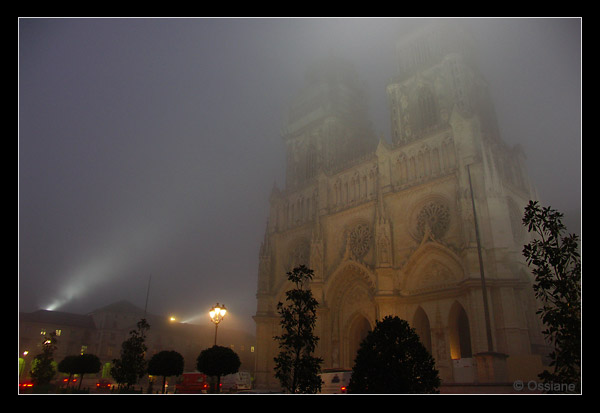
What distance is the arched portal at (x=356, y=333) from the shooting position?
33.9m

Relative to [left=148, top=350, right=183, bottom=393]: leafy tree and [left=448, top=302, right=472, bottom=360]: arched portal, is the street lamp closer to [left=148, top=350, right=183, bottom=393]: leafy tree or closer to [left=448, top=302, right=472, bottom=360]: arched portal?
[left=148, top=350, right=183, bottom=393]: leafy tree

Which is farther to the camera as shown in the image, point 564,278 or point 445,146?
point 445,146

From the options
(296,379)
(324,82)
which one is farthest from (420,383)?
(324,82)

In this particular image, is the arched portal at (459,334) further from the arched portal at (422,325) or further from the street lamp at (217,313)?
the street lamp at (217,313)

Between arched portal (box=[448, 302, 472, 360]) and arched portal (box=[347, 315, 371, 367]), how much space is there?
7.73 metres

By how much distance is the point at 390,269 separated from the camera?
31.3m

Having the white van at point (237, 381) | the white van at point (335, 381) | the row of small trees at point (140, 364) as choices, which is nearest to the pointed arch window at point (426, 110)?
the white van at point (335, 381)

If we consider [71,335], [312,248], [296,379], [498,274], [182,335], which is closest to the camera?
[296,379]

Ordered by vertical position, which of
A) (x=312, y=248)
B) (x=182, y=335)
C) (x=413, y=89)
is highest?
(x=413, y=89)

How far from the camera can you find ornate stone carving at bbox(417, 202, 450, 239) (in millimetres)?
30666

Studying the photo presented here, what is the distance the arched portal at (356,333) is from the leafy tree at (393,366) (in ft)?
72.5

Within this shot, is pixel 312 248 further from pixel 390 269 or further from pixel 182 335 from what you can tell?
pixel 182 335

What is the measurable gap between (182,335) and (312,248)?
39873 mm

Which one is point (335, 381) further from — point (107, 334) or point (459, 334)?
point (107, 334)
